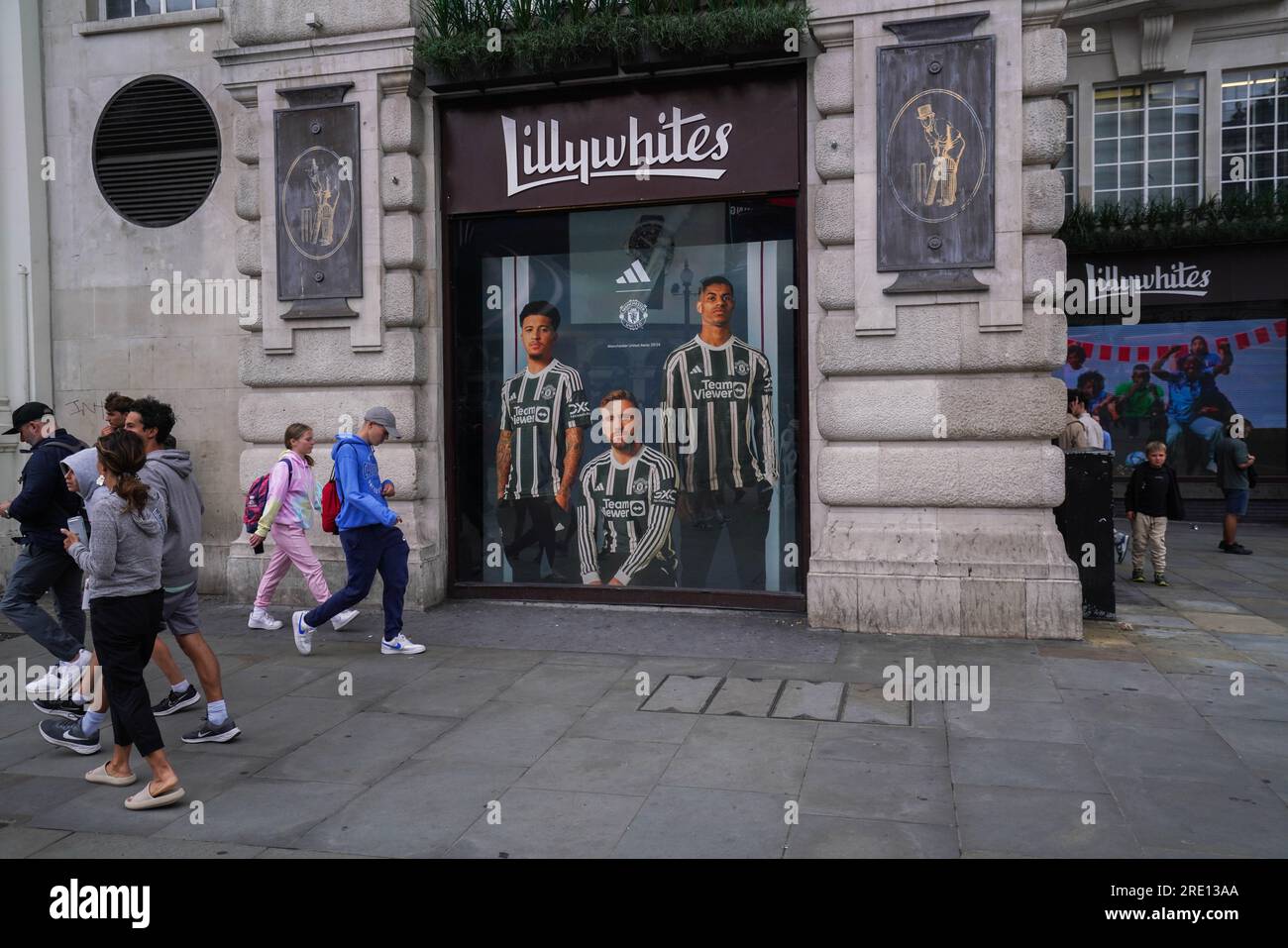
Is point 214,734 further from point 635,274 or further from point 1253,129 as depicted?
point 1253,129

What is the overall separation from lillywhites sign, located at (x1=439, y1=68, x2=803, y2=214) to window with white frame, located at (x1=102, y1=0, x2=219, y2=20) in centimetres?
339

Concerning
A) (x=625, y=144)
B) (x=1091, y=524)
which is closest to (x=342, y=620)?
(x=625, y=144)

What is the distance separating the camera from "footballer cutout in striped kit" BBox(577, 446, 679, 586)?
32.7 ft

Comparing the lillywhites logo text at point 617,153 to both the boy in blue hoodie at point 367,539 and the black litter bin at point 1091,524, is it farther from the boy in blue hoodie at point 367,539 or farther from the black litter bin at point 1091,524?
the black litter bin at point 1091,524

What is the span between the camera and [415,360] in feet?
32.9

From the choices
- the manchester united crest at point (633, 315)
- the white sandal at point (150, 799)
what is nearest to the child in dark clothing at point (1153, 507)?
the manchester united crest at point (633, 315)

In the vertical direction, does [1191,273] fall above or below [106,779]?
above

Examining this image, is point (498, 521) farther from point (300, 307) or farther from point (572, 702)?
point (572, 702)

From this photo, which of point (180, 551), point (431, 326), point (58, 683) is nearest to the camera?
point (180, 551)

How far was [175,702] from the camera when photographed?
6.91m

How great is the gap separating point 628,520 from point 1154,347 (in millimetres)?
12538

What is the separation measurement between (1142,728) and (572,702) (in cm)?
350

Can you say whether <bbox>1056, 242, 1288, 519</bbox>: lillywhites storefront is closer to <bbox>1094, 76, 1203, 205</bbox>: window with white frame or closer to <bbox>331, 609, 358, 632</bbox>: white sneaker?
<bbox>1094, 76, 1203, 205</bbox>: window with white frame

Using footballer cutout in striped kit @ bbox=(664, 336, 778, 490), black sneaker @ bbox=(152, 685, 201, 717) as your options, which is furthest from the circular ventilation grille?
black sneaker @ bbox=(152, 685, 201, 717)
